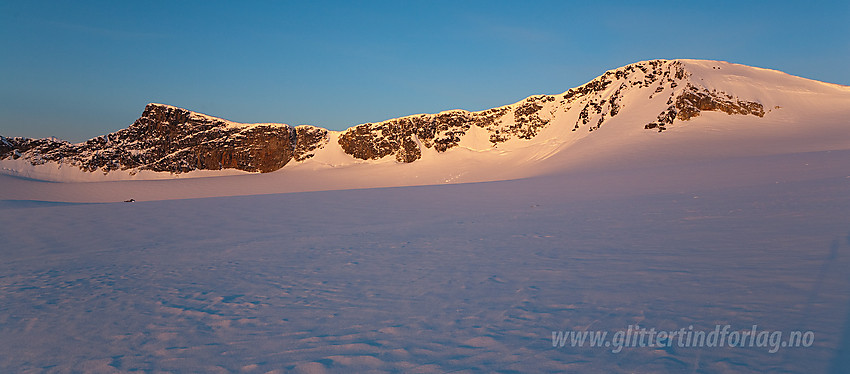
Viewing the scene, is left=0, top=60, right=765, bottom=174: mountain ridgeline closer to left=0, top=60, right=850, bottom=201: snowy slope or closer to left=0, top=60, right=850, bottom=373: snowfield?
left=0, top=60, right=850, bottom=201: snowy slope

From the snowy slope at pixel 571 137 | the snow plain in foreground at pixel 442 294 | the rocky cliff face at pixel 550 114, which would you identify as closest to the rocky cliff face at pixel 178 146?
the snowy slope at pixel 571 137

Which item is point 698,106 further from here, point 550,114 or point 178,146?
point 178,146

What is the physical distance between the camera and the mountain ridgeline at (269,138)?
269ft

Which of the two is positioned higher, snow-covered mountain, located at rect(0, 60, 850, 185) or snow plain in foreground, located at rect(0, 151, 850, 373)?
snow-covered mountain, located at rect(0, 60, 850, 185)

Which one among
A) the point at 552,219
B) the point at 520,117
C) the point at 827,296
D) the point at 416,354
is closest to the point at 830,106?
the point at 520,117

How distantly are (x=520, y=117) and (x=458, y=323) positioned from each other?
84265 millimetres

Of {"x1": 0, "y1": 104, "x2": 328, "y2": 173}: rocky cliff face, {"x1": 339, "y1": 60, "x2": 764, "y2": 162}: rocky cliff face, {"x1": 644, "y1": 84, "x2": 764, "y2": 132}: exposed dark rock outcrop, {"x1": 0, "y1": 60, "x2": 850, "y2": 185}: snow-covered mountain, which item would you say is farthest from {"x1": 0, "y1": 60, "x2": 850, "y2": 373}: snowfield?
{"x1": 0, "y1": 104, "x2": 328, "y2": 173}: rocky cliff face

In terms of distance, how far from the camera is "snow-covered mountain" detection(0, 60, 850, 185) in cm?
5169

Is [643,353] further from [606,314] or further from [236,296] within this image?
[236,296]

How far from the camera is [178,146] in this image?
94.2m

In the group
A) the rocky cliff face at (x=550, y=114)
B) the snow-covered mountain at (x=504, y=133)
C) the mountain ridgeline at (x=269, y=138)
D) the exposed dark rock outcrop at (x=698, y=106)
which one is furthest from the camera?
the mountain ridgeline at (x=269, y=138)

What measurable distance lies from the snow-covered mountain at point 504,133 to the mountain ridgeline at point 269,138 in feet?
0.80

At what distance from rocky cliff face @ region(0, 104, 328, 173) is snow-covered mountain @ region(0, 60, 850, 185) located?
239 mm

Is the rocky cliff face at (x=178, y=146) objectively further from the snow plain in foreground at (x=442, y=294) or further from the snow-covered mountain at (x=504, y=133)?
the snow plain in foreground at (x=442, y=294)
